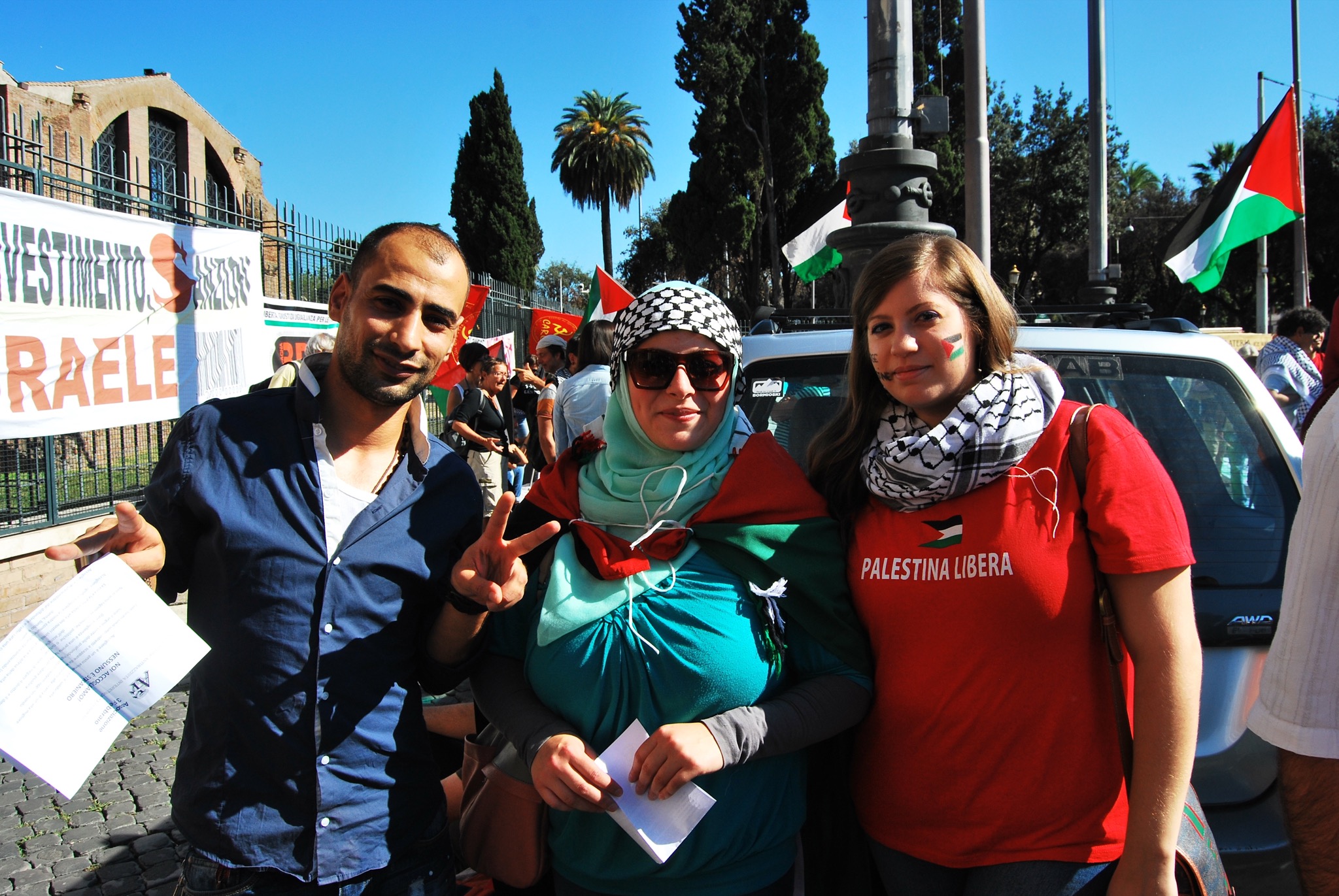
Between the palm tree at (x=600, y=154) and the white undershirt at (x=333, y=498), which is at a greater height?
the palm tree at (x=600, y=154)

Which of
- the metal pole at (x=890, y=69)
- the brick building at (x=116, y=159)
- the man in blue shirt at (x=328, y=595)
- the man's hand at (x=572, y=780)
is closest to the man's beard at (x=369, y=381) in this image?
the man in blue shirt at (x=328, y=595)

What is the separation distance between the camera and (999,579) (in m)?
1.61

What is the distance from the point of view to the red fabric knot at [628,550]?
1786 mm

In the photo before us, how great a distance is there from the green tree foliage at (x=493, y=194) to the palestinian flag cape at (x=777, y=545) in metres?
36.2

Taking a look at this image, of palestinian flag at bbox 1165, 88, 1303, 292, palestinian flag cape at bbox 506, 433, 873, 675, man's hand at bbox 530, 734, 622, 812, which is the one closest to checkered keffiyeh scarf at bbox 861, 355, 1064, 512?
palestinian flag cape at bbox 506, 433, 873, 675

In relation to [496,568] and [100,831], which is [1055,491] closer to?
[496,568]

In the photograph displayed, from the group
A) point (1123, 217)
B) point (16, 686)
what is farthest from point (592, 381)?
point (1123, 217)

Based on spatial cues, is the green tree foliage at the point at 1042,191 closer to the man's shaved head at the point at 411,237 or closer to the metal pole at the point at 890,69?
the metal pole at the point at 890,69

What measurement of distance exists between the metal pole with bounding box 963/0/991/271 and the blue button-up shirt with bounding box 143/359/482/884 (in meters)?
6.32

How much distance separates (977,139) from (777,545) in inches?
264

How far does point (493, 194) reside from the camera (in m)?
37.1

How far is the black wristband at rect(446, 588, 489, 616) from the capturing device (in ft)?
5.61

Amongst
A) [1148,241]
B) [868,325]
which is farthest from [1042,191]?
[868,325]

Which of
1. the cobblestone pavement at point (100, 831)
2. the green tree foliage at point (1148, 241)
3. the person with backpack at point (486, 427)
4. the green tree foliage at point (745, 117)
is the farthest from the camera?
the green tree foliage at point (1148, 241)
